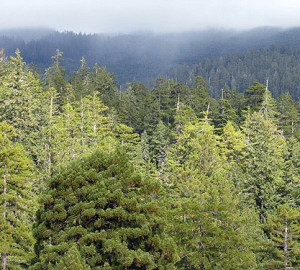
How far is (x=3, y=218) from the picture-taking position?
14.0 m

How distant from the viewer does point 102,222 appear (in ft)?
38.5

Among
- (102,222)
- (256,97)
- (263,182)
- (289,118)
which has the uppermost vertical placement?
(256,97)

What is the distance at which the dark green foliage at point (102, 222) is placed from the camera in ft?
36.0

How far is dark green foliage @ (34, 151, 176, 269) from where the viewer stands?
11.0m

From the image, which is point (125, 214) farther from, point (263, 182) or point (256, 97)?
point (256, 97)

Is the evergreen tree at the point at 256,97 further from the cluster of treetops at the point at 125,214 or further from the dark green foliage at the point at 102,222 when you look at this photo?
the dark green foliage at the point at 102,222

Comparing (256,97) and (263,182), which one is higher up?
(256,97)

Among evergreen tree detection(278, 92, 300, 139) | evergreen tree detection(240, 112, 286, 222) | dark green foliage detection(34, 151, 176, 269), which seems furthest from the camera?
evergreen tree detection(278, 92, 300, 139)

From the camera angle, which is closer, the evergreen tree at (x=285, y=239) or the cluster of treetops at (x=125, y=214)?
the cluster of treetops at (x=125, y=214)

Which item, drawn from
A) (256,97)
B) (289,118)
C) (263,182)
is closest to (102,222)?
(263,182)

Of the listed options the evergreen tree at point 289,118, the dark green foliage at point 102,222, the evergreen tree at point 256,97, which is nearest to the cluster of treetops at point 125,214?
the dark green foliage at point 102,222

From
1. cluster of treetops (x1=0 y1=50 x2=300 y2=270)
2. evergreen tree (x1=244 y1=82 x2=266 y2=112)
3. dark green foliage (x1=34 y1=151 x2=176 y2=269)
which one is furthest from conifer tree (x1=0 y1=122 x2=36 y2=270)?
evergreen tree (x1=244 y1=82 x2=266 y2=112)

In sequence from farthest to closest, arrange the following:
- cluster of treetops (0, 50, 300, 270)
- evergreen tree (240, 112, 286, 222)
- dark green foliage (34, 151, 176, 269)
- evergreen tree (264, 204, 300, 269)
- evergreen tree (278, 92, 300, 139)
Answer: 1. evergreen tree (278, 92, 300, 139)
2. evergreen tree (240, 112, 286, 222)
3. evergreen tree (264, 204, 300, 269)
4. cluster of treetops (0, 50, 300, 270)
5. dark green foliage (34, 151, 176, 269)

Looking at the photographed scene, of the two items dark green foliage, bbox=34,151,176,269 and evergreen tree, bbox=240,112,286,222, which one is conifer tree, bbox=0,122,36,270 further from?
evergreen tree, bbox=240,112,286,222
